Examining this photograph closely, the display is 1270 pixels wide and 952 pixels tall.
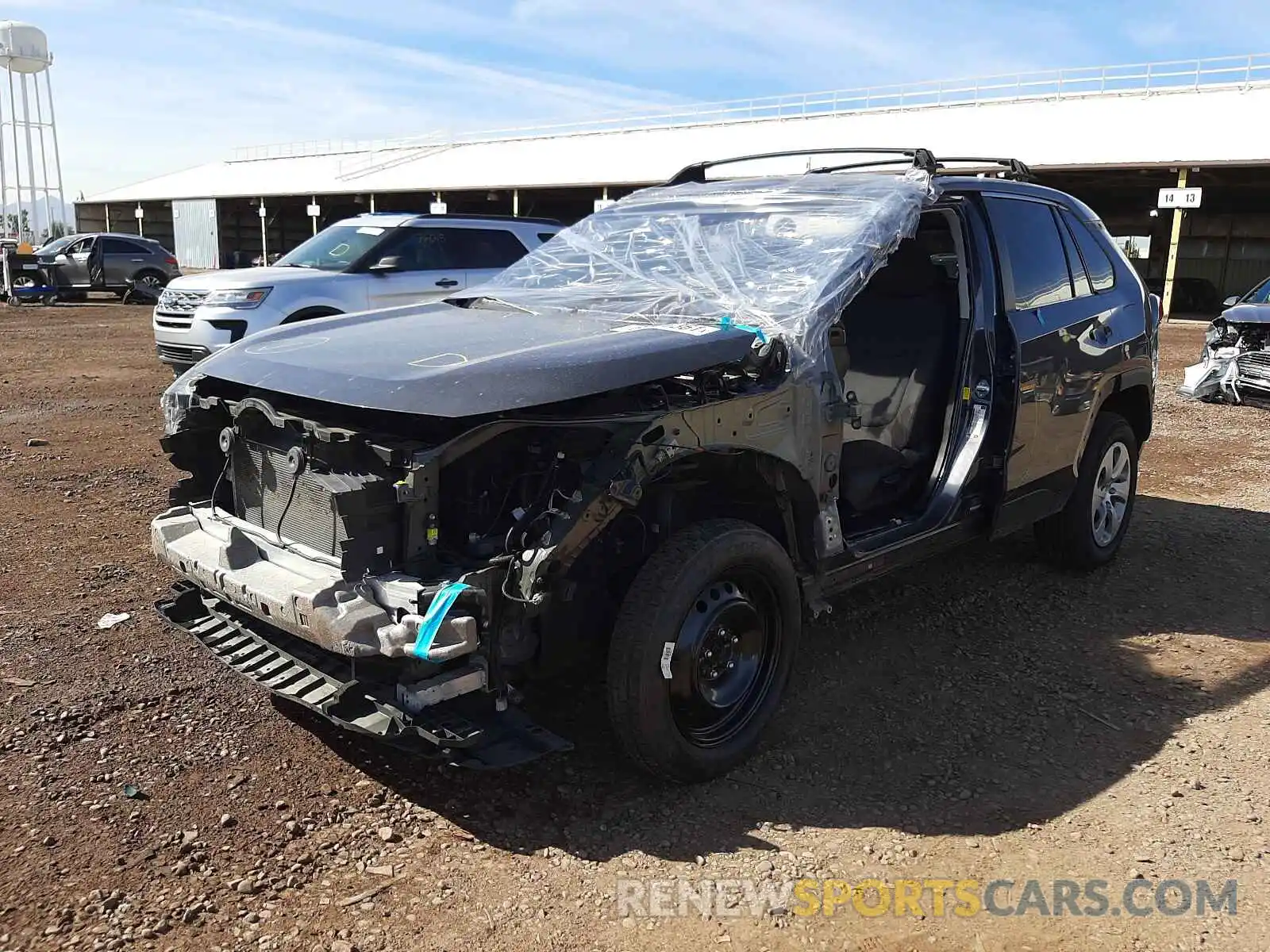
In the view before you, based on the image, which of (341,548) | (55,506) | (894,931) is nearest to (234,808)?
(341,548)

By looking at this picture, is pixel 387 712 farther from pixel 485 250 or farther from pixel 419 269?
pixel 485 250

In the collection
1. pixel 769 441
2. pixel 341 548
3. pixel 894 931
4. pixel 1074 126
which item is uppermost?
pixel 1074 126

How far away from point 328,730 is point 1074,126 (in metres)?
30.3

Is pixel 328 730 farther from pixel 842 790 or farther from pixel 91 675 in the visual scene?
pixel 842 790

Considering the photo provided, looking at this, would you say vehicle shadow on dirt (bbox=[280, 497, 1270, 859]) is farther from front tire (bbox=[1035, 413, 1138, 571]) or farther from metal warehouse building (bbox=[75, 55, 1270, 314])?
metal warehouse building (bbox=[75, 55, 1270, 314])

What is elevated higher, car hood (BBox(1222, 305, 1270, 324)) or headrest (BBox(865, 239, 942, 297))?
headrest (BBox(865, 239, 942, 297))

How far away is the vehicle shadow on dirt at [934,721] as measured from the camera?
3303 mm

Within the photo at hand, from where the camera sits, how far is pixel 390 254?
10.5 meters

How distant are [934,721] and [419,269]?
8.31 m

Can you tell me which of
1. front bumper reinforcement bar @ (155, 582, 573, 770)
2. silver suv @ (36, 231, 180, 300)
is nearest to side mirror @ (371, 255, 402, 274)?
front bumper reinforcement bar @ (155, 582, 573, 770)

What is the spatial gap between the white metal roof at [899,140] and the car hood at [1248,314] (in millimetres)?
11932

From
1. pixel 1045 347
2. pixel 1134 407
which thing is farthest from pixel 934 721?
pixel 1134 407

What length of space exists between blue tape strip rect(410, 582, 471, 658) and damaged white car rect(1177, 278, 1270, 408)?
1114 cm

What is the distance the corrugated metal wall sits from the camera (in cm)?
4709
